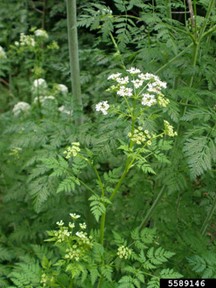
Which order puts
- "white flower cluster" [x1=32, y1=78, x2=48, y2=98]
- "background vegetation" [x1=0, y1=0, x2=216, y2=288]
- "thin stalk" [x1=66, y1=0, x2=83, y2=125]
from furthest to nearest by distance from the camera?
"white flower cluster" [x1=32, y1=78, x2=48, y2=98], "thin stalk" [x1=66, y1=0, x2=83, y2=125], "background vegetation" [x1=0, y1=0, x2=216, y2=288]

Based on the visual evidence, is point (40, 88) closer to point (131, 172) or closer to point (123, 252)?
point (131, 172)

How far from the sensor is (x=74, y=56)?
2482 mm

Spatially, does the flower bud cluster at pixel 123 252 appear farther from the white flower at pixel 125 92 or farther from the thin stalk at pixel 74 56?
the thin stalk at pixel 74 56

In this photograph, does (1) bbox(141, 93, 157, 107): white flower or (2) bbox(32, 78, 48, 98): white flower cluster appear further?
(2) bbox(32, 78, 48, 98): white flower cluster

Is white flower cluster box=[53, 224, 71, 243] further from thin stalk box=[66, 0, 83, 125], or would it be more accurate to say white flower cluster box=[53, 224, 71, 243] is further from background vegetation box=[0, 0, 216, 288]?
thin stalk box=[66, 0, 83, 125]

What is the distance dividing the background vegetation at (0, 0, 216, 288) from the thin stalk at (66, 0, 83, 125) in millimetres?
24

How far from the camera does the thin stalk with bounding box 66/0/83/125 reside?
2385 mm

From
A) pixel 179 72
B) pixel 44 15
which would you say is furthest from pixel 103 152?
pixel 44 15

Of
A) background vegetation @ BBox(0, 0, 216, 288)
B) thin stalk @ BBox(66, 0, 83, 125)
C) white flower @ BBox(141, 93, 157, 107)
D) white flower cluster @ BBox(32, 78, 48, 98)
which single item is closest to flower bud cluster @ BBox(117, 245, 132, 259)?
background vegetation @ BBox(0, 0, 216, 288)

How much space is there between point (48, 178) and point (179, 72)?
923mm

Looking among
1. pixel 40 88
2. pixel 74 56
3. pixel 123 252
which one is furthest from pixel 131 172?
pixel 40 88

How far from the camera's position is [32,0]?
23.3 feet

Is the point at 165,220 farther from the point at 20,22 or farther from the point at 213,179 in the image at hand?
the point at 20,22

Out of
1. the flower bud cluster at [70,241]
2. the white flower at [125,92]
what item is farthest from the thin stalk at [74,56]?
the flower bud cluster at [70,241]
